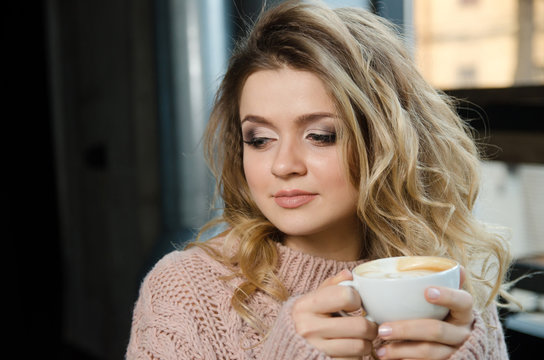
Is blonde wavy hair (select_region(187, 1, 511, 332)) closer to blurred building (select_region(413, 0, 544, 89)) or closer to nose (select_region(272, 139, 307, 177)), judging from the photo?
nose (select_region(272, 139, 307, 177))

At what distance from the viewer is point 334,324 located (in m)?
0.78

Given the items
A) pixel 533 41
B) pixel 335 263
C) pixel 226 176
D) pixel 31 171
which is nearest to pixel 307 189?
pixel 335 263

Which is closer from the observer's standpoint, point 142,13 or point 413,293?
point 413,293

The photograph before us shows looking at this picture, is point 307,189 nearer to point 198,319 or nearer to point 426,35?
point 198,319

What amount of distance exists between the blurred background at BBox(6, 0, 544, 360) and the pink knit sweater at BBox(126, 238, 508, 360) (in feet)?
1.19

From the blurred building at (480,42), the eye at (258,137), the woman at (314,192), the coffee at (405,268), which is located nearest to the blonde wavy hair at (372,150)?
the woman at (314,192)

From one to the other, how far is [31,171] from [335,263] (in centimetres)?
308

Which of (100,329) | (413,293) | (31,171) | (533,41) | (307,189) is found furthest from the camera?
(31,171)

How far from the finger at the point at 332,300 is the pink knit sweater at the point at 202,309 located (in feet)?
0.61

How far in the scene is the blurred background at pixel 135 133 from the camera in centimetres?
159

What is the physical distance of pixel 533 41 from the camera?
1.55m

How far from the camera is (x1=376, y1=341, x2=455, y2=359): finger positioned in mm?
780

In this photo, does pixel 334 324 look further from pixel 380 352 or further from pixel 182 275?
pixel 182 275

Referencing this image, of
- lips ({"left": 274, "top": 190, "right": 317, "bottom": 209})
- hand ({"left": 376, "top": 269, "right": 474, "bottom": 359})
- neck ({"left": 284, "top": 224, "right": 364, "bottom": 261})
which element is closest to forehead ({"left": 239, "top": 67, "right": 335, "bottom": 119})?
lips ({"left": 274, "top": 190, "right": 317, "bottom": 209})
